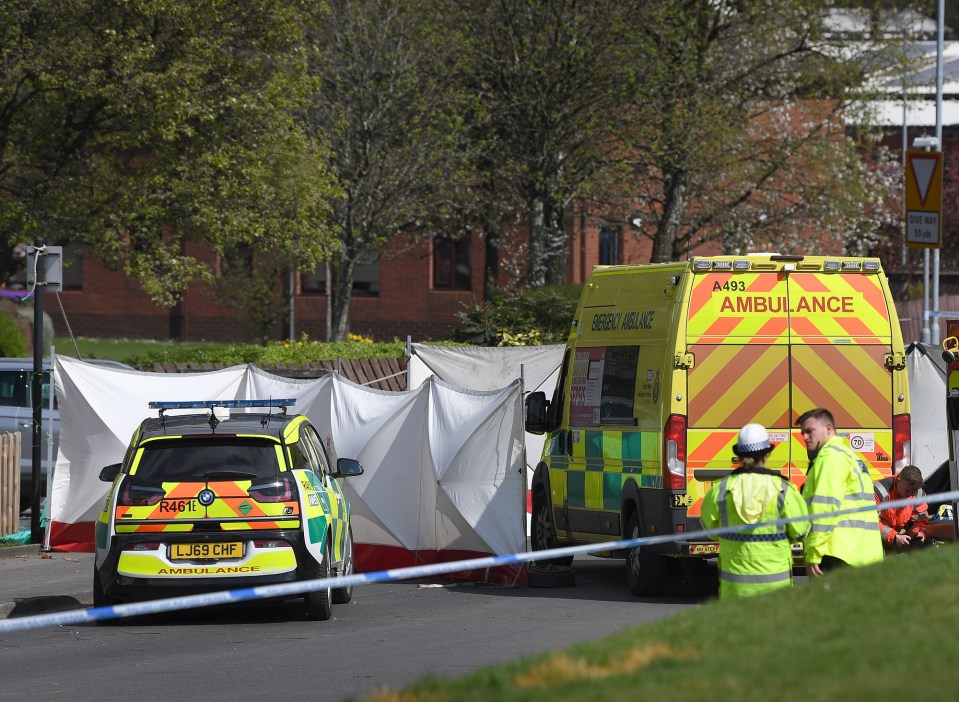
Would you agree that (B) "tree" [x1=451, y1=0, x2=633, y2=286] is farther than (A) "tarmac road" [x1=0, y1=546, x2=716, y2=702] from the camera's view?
Yes

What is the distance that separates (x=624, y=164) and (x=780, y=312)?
55.3ft

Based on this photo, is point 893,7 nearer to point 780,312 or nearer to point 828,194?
point 828,194

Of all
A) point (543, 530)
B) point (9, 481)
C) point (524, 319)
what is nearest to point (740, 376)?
point (543, 530)

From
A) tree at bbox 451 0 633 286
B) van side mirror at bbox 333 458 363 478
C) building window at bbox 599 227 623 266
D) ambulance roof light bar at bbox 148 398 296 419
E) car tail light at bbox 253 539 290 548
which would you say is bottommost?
car tail light at bbox 253 539 290 548

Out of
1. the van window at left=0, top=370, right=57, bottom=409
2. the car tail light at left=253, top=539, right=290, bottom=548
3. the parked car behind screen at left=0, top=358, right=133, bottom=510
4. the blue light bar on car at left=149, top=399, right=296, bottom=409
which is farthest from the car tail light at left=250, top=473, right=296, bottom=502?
the van window at left=0, top=370, right=57, bottom=409

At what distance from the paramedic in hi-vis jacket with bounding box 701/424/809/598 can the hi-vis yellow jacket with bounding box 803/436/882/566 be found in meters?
0.17

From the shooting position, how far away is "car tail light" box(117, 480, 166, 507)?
1127cm

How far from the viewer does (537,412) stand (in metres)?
14.3

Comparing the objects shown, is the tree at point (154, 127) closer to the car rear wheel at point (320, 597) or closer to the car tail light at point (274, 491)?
the car tail light at point (274, 491)

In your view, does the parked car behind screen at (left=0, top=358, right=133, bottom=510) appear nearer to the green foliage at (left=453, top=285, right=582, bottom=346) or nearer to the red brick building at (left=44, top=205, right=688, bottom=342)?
the green foliage at (left=453, top=285, right=582, bottom=346)

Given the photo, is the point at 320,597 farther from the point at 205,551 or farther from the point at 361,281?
the point at 361,281

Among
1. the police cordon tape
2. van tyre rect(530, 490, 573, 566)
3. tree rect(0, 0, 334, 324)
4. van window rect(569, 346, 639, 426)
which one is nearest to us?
the police cordon tape

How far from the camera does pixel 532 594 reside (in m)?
13.2

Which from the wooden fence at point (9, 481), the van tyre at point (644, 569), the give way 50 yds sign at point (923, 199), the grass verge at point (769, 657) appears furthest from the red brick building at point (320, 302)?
the grass verge at point (769, 657)
